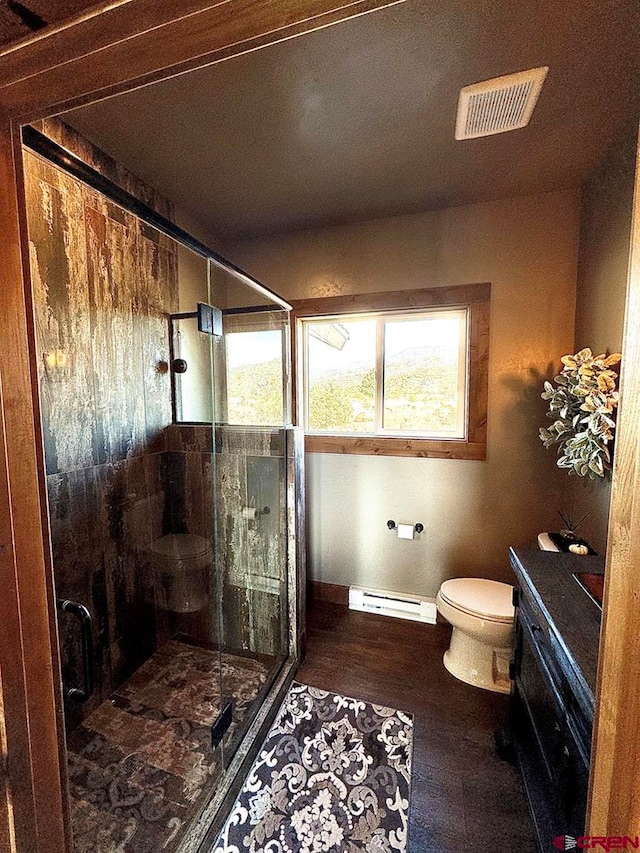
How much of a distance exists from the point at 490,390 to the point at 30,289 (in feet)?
7.44

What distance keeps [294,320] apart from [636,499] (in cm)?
241

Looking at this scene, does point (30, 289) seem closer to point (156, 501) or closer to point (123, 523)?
point (123, 523)

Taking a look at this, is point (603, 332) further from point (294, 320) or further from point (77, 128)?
point (77, 128)

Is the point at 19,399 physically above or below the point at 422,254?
below

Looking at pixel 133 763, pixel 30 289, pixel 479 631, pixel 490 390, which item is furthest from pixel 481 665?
pixel 30 289

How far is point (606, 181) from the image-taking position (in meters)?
1.75

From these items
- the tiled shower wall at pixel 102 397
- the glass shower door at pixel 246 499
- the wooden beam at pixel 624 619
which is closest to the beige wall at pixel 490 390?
the glass shower door at pixel 246 499

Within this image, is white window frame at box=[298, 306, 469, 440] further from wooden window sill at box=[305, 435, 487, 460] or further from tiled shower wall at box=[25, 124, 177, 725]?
tiled shower wall at box=[25, 124, 177, 725]

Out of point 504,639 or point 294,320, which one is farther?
point 294,320

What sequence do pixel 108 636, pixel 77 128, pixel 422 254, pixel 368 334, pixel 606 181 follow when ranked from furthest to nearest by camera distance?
pixel 368 334 → pixel 422 254 → pixel 108 636 → pixel 606 181 → pixel 77 128

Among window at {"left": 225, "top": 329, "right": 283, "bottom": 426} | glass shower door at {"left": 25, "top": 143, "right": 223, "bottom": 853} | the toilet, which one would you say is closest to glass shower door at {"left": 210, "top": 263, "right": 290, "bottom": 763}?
window at {"left": 225, "top": 329, "right": 283, "bottom": 426}

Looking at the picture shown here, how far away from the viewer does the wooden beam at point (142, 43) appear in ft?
1.48

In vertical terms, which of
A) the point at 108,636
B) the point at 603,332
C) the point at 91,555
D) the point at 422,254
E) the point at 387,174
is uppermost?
the point at 387,174

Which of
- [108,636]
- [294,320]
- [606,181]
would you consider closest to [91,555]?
[108,636]
